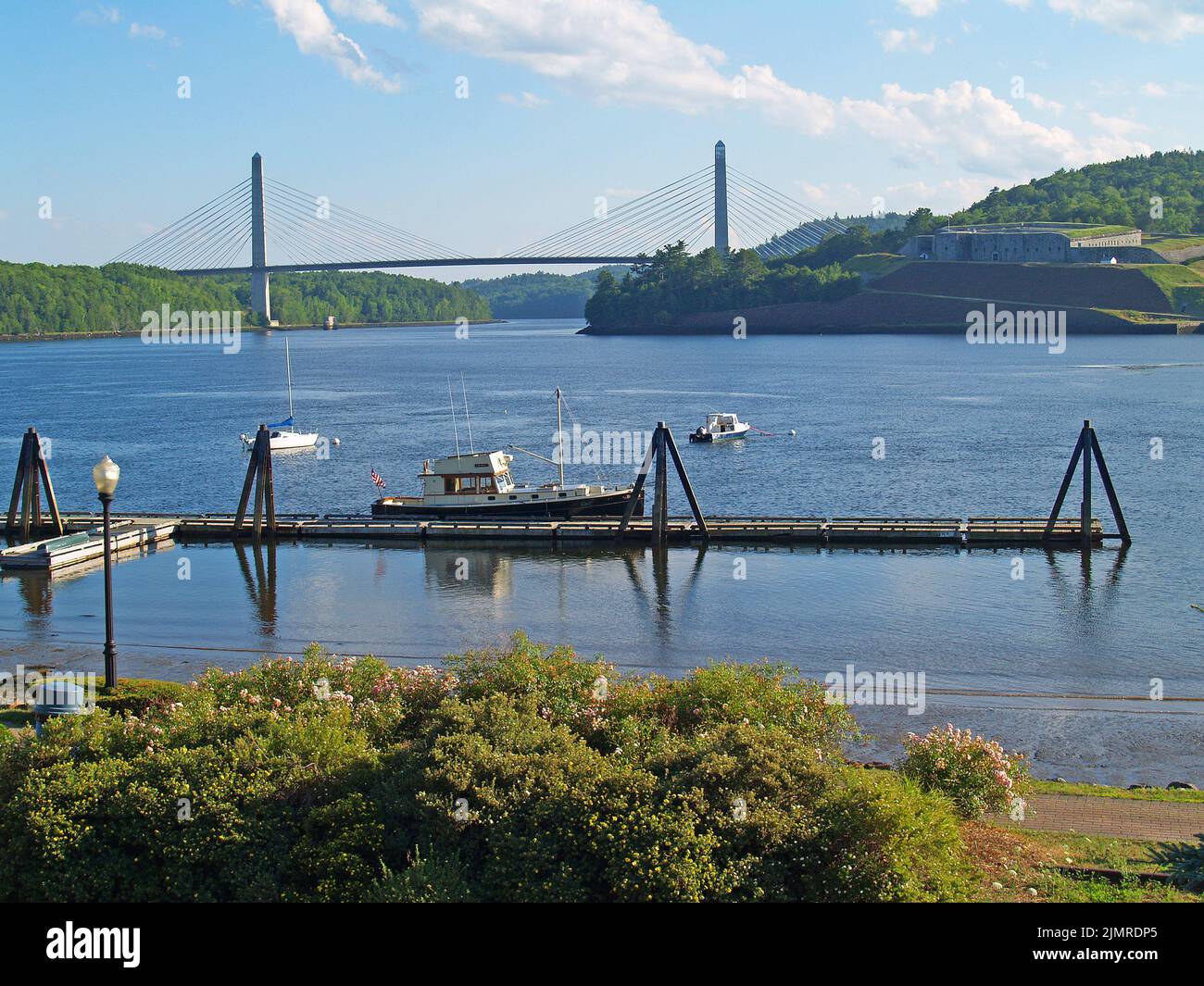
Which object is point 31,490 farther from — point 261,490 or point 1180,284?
point 1180,284

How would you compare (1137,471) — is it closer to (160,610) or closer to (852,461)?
(852,461)

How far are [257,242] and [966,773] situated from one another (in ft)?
610

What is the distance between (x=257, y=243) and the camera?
186250 mm

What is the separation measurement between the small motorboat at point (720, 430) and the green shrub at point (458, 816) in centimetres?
5384

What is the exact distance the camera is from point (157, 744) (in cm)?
1047

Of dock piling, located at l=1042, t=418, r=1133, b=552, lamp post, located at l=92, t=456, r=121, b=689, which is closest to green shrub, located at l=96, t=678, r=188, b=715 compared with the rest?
lamp post, located at l=92, t=456, r=121, b=689

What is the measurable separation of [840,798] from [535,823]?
2219 millimetres

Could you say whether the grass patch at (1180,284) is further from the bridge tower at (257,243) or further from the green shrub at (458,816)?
the green shrub at (458,816)

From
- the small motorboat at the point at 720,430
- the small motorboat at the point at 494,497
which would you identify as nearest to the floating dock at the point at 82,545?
the small motorboat at the point at 494,497

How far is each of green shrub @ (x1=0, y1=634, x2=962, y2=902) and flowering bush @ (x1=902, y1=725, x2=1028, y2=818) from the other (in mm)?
1136

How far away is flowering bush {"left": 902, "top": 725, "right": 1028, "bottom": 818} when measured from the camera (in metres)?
11.8

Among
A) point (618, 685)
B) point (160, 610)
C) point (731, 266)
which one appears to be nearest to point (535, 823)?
point (618, 685)

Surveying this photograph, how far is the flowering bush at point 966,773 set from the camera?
11.8m

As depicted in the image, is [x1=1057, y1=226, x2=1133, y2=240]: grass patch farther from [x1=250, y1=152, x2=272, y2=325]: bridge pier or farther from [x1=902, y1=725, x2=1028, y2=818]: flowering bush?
[x1=902, y1=725, x2=1028, y2=818]: flowering bush
